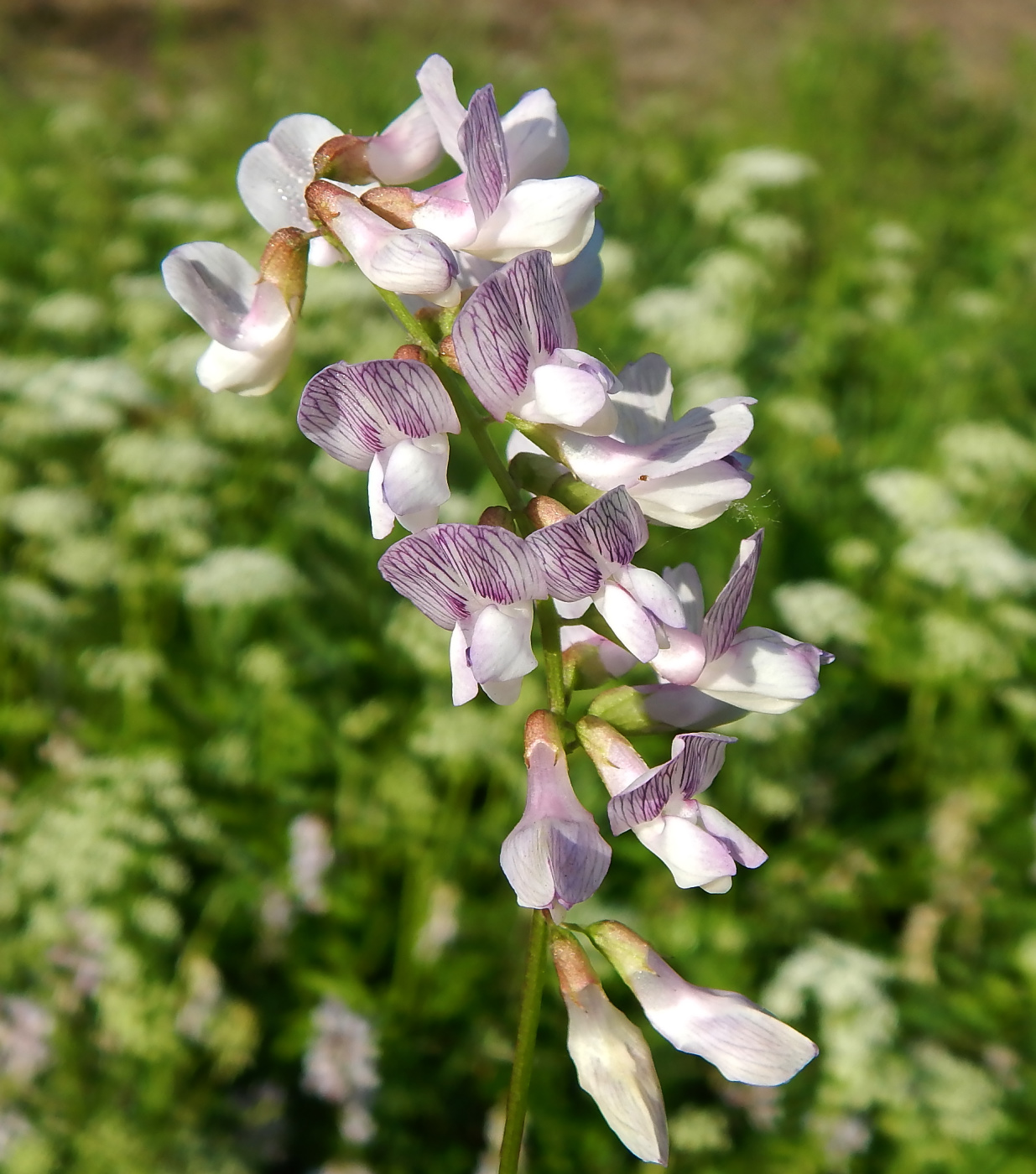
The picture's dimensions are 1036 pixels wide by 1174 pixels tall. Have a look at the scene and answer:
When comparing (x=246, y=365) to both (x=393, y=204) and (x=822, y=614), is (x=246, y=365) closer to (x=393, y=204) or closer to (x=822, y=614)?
(x=393, y=204)

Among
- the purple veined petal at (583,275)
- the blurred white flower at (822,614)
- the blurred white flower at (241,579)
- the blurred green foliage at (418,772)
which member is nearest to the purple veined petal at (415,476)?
the purple veined petal at (583,275)

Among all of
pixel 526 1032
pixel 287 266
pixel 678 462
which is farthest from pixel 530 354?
pixel 526 1032

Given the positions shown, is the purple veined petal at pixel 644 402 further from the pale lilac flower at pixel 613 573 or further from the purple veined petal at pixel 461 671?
the purple veined petal at pixel 461 671

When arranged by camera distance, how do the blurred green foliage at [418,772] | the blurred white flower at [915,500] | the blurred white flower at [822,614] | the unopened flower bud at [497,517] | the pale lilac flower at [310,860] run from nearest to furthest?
the unopened flower bud at [497,517] → the blurred green foliage at [418,772] → the pale lilac flower at [310,860] → the blurred white flower at [822,614] → the blurred white flower at [915,500]

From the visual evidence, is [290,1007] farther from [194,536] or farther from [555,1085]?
[194,536]

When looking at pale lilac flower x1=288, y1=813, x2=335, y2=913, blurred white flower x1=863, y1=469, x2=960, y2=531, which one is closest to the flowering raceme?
pale lilac flower x1=288, y1=813, x2=335, y2=913

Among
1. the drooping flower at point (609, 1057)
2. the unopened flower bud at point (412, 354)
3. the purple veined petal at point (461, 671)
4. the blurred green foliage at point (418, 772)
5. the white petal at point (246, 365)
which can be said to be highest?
the unopened flower bud at point (412, 354)

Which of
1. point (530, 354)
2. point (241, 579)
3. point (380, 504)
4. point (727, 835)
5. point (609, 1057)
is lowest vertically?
point (241, 579)
